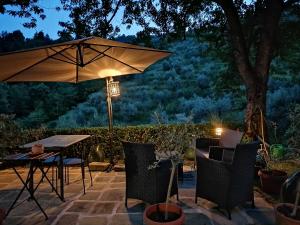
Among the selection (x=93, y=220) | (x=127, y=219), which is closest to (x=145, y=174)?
(x=127, y=219)

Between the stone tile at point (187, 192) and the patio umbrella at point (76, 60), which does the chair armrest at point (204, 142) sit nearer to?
the stone tile at point (187, 192)

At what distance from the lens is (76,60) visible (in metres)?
4.82

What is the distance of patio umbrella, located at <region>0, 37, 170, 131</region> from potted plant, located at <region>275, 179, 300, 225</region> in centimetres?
302

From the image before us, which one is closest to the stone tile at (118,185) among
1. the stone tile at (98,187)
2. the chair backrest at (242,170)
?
the stone tile at (98,187)

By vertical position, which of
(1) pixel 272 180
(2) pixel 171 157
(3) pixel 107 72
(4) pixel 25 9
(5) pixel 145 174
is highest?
(4) pixel 25 9

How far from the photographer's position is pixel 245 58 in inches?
257

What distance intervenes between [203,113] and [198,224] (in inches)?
419

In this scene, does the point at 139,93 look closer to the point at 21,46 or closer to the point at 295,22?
the point at 21,46

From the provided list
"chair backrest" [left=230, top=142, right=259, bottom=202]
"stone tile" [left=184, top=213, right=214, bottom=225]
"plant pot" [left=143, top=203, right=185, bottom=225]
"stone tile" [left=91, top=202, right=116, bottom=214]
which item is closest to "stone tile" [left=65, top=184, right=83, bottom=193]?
"stone tile" [left=91, top=202, right=116, bottom=214]

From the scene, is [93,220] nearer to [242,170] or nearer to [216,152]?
[242,170]

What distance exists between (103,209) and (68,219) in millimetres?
512

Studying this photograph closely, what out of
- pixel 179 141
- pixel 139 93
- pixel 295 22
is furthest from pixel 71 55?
pixel 139 93

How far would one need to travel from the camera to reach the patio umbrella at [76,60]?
4129mm

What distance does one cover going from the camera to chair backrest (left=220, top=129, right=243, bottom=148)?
15.9ft
